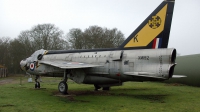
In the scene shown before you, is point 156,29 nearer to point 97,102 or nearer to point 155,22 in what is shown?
point 155,22

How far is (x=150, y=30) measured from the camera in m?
10.8

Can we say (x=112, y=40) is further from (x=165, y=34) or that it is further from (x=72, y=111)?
(x=72, y=111)

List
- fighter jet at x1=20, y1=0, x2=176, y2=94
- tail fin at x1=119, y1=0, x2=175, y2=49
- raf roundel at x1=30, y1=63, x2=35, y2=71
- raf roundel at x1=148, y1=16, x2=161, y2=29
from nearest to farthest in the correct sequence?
fighter jet at x1=20, y1=0, x2=176, y2=94 < tail fin at x1=119, y1=0, x2=175, y2=49 < raf roundel at x1=148, y1=16, x2=161, y2=29 < raf roundel at x1=30, y1=63, x2=35, y2=71

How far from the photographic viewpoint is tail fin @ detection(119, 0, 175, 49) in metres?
10.5

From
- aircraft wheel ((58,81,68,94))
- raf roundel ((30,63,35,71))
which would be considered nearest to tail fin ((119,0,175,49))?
aircraft wheel ((58,81,68,94))

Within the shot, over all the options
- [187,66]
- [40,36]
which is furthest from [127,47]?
[40,36]

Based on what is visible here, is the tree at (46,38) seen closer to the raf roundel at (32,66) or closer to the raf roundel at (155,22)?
the raf roundel at (32,66)

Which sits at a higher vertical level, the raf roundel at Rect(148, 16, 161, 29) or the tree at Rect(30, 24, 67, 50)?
the tree at Rect(30, 24, 67, 50)

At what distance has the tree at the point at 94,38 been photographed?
43312 mm

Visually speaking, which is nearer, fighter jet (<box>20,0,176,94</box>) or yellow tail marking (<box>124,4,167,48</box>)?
fighter jet (<box>20,0,176,94</box>)

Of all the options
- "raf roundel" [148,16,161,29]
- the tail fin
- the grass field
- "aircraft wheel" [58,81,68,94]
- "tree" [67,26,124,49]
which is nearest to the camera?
the grass field

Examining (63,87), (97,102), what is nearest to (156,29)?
(97,102)

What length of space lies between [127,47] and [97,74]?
2328 millimetres

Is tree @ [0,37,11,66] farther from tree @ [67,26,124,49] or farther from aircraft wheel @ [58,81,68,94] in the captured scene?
aircraft wheel @ [58,81,68,94]
